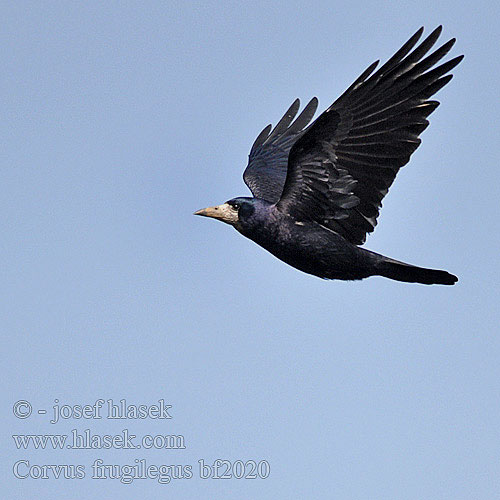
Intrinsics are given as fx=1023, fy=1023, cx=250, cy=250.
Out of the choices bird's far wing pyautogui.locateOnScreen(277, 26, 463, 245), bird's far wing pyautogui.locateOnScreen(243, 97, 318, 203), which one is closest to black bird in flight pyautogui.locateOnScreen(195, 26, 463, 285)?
bird's far wing pyautogui.locateOnScreen(277, 26, 463, 245)

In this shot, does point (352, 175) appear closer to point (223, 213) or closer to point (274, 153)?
point (223, 213)

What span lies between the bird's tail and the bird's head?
74.1 inches

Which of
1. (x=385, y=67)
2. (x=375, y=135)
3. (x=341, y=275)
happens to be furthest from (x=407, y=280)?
(x=385, y=67)

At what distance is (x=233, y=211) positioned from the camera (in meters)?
13.8

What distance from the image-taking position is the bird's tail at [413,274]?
43.3 ft

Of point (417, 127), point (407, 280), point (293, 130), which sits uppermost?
point (293, 130)

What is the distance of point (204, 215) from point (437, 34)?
398cm

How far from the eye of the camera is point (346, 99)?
503 inches

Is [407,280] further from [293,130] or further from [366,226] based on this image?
[293,130]

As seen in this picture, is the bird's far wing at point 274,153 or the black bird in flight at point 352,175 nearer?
the black bird in flight at point 352,175

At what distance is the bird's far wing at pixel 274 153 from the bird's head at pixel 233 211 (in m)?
1.87

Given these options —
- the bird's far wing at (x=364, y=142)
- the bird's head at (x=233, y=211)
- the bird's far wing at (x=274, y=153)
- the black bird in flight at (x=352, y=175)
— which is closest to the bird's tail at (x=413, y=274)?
the black bird in flight at (x=352, y=175)

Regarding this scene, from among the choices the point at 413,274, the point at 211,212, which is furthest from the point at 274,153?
the point at 413,274

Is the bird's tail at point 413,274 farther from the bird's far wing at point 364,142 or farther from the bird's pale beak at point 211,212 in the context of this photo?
the bird's pale beak at point 211,212
